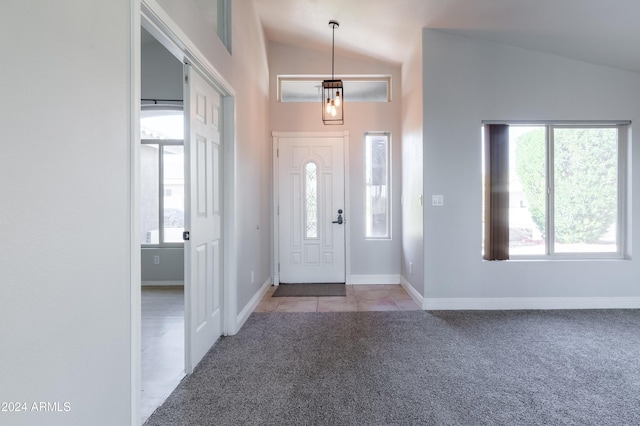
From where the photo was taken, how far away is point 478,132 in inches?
129

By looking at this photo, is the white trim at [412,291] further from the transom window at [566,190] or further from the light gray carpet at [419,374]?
the transom window at [566,190]

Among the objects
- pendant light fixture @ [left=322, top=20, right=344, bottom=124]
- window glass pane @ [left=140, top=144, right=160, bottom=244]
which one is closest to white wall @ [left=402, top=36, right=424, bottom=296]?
pendant light fixture @ [left=322, top=20, right=344, bottom=124]

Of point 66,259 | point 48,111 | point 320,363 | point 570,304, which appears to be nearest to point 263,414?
point 320,363

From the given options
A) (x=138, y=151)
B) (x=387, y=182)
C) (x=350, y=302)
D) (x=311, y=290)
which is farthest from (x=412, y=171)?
(x=138, y=151)

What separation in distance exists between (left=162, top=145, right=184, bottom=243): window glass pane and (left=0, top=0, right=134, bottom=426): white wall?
11.3 feet

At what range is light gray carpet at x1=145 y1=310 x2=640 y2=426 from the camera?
5.54 ft

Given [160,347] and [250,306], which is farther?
A: [250,306]

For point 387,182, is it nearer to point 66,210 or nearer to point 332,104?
point 332,104

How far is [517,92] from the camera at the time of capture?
331 centimetres

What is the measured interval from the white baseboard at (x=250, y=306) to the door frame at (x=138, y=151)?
12 cm

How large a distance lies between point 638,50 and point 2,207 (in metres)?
4.65

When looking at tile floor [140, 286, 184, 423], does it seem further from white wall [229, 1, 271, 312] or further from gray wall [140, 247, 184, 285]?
white wall [229, 1, 271, 312]

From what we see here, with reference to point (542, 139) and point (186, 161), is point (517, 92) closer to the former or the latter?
point (542, 139)

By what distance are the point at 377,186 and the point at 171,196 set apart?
10.1 ft
